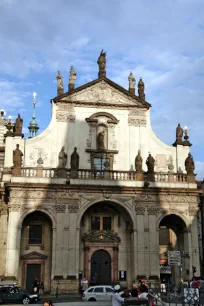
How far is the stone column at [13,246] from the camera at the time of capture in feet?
94.0

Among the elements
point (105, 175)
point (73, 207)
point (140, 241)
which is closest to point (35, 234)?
point (73, 207)

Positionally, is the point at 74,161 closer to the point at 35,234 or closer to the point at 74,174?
the point at 74,174

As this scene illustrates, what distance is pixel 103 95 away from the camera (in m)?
35.6

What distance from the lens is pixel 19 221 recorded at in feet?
98.3

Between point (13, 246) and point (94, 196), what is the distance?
22.3 ft

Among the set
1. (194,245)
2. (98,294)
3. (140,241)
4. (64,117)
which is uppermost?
(64,117)

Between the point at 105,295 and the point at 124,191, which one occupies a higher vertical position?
the point at 124,191

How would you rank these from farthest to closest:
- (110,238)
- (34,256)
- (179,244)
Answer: (179,244), (110,238), (34,256)

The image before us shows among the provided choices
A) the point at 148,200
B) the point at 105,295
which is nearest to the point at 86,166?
the point at 148,200

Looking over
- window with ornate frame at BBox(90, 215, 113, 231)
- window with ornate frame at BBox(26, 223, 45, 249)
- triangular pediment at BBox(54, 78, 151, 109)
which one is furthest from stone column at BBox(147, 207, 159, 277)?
triangular pediment at BBox(54, 78, 151, 109)

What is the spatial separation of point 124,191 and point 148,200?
6.47ft

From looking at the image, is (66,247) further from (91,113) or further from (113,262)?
(91,113)

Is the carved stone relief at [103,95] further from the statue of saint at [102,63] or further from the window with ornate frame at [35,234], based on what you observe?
the window with ornate frame at [35,234]

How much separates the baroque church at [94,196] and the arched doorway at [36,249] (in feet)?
0.24
